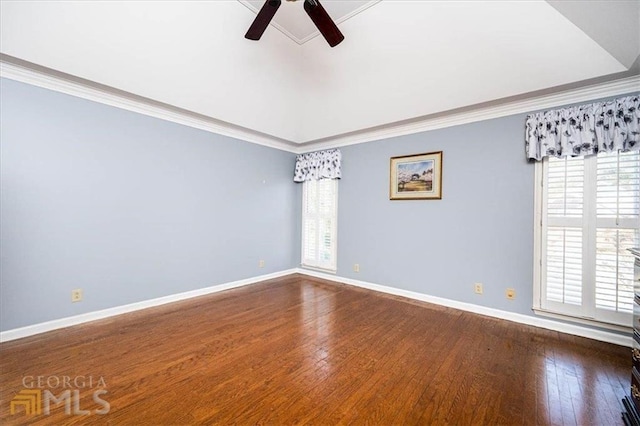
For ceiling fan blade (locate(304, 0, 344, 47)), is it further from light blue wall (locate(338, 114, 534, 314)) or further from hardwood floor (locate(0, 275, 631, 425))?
hardwood floor (locate(0, 275, 631, 425))

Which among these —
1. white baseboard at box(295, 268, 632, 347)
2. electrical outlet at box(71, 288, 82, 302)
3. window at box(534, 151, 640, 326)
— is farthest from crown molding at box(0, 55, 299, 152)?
window at box(534, 151, 640, 326)

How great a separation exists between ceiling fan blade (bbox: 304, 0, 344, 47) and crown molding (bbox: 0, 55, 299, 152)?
2141 mm

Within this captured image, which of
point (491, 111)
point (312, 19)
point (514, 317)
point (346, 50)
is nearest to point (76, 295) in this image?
point (312, 19)

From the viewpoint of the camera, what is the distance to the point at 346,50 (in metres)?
2.90

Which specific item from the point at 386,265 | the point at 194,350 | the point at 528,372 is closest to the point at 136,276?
the point at 194,350

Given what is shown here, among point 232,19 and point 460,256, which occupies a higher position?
point 232,19

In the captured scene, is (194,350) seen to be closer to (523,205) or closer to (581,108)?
(523,205)

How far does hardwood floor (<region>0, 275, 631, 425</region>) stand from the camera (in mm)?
1504

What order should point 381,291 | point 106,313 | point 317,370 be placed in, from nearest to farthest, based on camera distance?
point 317,370 < point 106,313 < point 381,291

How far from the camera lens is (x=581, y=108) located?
249 centimetres

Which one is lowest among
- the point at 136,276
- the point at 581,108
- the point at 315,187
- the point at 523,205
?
the point at 136,276

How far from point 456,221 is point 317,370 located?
250cm

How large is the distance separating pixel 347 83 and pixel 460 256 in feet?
8.87
